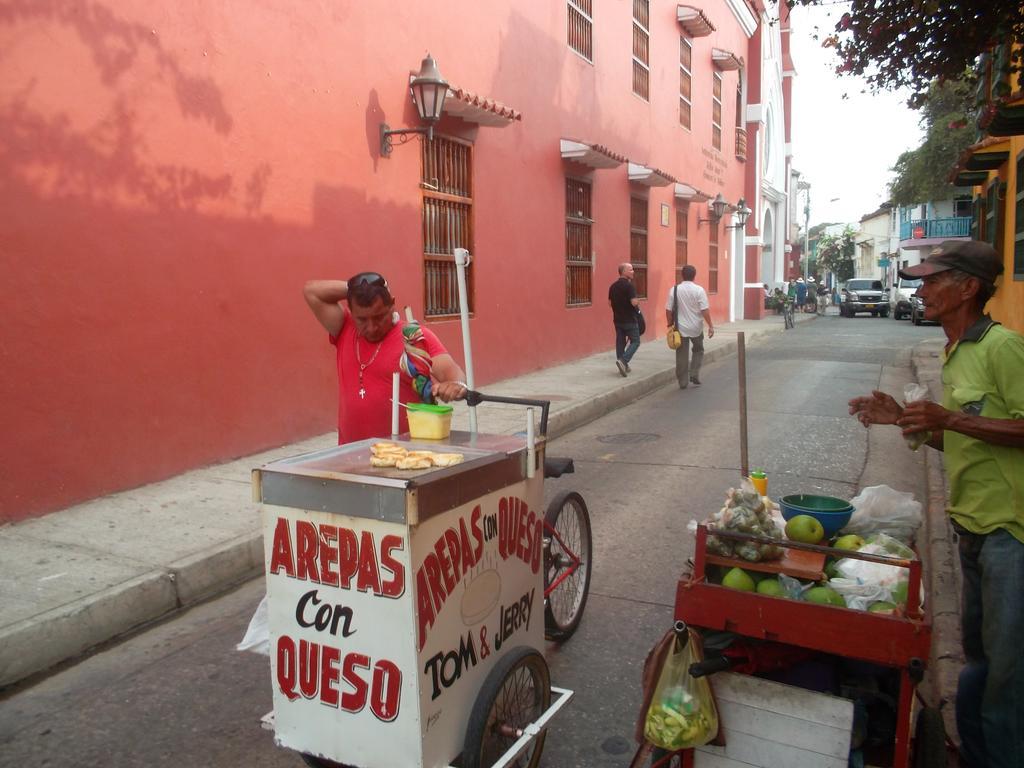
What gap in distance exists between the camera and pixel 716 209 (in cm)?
2411

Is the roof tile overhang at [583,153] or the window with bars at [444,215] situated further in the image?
the roof tile overhang at [583,153]

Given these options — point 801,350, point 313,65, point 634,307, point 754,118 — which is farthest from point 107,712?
point 754,118

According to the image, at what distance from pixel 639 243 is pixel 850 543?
16.1m

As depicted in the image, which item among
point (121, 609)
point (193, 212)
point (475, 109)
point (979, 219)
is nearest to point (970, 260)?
point (121, 609)

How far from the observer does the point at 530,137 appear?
12.8 m

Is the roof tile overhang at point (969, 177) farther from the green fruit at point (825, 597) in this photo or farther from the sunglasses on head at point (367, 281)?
the green fruit at point (825, 597)

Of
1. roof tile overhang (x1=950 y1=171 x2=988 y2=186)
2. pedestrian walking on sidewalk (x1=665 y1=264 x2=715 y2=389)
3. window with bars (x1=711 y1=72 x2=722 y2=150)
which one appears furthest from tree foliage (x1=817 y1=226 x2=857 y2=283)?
pedestrian walking on sidewalk (x1=665 y1=264 x2=715 y2=389)

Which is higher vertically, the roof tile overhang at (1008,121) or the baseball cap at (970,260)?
the roof tile overhang at (1008,121)

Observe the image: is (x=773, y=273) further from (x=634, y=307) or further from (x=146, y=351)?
(x=146, y=351)

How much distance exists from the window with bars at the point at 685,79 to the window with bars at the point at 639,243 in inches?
168

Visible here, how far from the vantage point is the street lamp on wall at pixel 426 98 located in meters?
8.86

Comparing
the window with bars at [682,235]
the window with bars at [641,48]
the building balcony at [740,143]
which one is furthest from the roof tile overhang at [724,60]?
the window with bars at [641,48]

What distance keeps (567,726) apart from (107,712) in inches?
76.1

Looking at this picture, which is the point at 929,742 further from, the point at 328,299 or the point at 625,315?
the point at 625,315
